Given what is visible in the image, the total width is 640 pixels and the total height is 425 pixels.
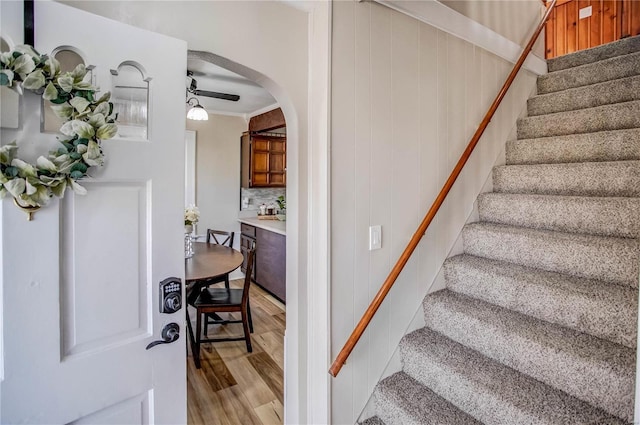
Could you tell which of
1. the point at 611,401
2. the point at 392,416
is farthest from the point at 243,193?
the point at 611,401

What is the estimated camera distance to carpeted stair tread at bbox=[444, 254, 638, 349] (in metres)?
1.50

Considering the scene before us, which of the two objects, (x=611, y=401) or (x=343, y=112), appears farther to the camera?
(x=343, y=112)

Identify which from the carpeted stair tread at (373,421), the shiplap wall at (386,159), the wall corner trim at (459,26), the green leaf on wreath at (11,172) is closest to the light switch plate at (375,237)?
the shiplap wall at (386,159)

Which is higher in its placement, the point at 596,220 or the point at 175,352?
the point at 596,220

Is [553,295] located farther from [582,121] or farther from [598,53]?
[598,53]

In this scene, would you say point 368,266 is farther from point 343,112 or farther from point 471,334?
point 343,112

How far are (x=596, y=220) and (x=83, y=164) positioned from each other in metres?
2.43

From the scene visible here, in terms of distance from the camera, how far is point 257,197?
18.1 ft

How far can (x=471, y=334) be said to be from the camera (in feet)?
5.94

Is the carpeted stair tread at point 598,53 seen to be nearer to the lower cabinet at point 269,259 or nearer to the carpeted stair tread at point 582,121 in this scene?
the carpeted stair tread at point 582,121

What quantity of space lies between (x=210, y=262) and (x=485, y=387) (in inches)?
92.2

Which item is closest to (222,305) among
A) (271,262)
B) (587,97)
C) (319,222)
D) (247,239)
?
(271,262)

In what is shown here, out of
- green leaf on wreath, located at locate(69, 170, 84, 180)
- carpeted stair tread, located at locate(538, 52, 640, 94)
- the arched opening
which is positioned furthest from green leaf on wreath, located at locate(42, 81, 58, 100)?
carpeted stair tread, located at locate(538, 52, 640, 94)

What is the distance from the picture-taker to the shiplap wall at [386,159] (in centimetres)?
165
